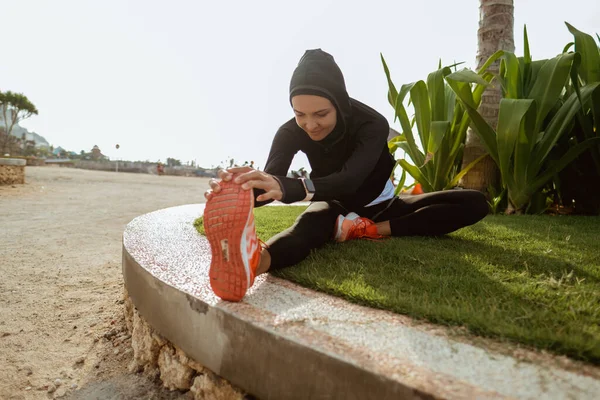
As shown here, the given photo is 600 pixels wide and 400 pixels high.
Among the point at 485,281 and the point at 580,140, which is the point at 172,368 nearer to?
the point at 485,281

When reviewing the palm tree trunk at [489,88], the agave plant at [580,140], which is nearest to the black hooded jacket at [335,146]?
the agave plant at [580,140]

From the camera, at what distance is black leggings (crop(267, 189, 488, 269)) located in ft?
4.77

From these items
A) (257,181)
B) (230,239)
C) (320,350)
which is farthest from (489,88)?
(320,350)

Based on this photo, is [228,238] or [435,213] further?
[435,213]

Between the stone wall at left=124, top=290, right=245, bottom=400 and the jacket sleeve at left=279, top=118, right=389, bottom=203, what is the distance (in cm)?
54

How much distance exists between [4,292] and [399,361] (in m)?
2.16

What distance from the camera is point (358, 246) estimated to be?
157 cm

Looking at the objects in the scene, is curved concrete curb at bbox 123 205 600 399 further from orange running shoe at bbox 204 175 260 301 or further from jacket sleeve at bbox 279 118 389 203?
jacket sleeve at bbox 279 118 389 203

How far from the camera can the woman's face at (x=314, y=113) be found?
1334 millimetres

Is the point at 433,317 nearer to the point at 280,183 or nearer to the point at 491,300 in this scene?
the point at 491,300

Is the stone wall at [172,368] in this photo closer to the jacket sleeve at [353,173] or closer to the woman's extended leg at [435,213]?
the jacket sleeve at [353,173]

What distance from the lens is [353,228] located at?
1.66 meters

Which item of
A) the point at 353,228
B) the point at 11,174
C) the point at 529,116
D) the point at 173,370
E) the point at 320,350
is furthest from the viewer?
the point at 11,174

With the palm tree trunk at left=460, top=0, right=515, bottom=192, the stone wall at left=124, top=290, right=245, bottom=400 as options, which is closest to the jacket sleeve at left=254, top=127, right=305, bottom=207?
the stone wall at left=124, top=290, right=245, bottom=400
